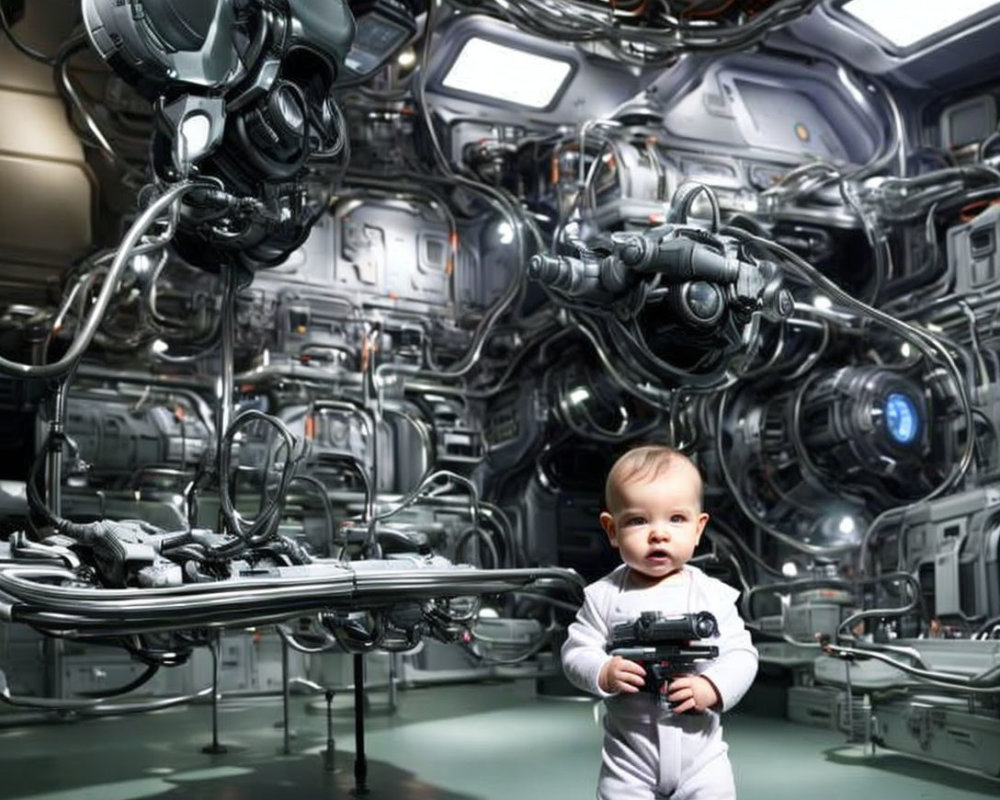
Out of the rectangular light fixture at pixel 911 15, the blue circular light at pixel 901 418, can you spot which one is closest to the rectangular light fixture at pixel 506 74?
the rectangular light fixture at pixel 911 15

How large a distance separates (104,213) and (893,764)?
13.7 feet

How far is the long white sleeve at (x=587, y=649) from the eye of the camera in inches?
71.2

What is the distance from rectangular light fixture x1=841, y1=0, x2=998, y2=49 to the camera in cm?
583

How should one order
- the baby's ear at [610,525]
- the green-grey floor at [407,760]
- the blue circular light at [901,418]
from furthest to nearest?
1. the blue circular light at [901,418]
2. the green-grey floor at [407,760]
3. the baby's ear at [610,525]

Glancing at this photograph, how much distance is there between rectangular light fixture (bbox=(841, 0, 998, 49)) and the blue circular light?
1974 mm

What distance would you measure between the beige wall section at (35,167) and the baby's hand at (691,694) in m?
4.35

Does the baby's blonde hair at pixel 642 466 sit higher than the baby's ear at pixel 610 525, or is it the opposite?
the baby's blonde hair at pixel 642 466

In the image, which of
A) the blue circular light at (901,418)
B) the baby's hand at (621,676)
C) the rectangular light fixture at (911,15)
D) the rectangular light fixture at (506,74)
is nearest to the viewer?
the baby's hand at (621,676)

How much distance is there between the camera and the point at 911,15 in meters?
5.98

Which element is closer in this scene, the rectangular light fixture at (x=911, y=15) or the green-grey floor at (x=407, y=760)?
the green-grey floor at (x=407, y=760)

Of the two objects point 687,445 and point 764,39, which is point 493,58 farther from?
point 687,445

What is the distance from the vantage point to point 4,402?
519 cm

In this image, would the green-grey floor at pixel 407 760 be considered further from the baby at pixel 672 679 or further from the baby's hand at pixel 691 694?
the baby's hand at pixel 691 694

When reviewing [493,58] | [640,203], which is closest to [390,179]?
[493,58]
